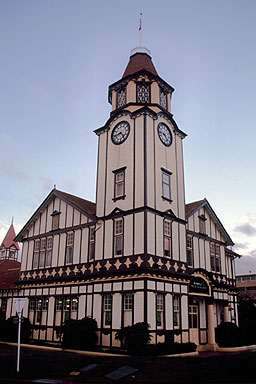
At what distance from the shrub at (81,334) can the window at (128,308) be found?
2.43 meters

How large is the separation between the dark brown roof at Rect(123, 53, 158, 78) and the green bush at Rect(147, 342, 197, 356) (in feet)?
62.6

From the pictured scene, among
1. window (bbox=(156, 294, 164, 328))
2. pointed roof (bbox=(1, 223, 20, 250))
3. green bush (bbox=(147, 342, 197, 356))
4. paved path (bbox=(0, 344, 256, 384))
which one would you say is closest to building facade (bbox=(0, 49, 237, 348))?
window (bbox=(156, 294, 164, 328))

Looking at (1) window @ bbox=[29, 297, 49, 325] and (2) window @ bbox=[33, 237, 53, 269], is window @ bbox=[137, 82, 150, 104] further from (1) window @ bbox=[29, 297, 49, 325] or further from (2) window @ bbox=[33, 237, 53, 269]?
(1) window @ bbox=[29, 297, 49, 325]

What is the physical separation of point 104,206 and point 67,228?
14.3ft

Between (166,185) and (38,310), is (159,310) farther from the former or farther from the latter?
(38,310)

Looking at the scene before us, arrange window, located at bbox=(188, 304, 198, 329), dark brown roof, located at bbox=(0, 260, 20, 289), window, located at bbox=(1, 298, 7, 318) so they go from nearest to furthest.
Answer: window, located at bbox=(188, 304, 198, 329) → window, located at bbox=(1, 298, 7, 318) → dark brown roof, located at bbox=(0, 260, 20, 289)

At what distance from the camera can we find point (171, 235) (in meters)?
23.9

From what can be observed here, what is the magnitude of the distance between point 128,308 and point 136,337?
2.37m

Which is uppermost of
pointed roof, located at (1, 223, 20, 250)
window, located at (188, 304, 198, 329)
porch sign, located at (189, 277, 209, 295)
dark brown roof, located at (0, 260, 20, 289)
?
pointed roof, located at (1, 223, 20, 250)

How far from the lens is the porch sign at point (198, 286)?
24.6m

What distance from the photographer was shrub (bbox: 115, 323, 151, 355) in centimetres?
1908

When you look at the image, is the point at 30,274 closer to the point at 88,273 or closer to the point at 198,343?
the point at 88,273

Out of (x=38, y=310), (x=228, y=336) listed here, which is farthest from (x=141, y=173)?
(x=38, y=310)

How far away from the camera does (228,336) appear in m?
25.9
